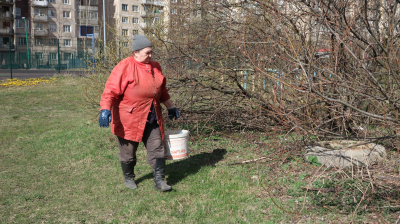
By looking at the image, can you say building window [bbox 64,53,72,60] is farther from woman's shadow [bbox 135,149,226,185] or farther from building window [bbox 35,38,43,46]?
woman's shadow [bbox 135,149,226,185]

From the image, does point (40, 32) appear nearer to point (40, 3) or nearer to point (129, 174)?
point (40, 3)

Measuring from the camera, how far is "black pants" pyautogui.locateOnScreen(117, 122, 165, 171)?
14.9 ft

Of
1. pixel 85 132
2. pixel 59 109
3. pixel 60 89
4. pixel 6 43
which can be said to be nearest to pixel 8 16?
pixel 6 43

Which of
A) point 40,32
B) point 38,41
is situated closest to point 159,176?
point 40,32

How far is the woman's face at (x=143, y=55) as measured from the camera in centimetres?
441

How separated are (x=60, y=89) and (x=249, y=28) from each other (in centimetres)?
1149

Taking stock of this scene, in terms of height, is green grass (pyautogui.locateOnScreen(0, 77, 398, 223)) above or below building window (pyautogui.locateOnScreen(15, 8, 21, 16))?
below

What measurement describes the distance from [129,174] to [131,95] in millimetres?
1022

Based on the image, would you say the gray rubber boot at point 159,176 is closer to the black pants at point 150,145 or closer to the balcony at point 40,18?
the black pants at point 150,145

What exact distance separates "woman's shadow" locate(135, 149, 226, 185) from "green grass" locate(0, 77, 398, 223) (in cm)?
1

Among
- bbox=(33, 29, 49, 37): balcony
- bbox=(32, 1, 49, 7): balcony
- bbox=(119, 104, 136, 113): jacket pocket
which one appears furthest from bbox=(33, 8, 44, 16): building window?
bbox=(119, 104, 136, 113): jacket pocket

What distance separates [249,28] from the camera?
22.0ft

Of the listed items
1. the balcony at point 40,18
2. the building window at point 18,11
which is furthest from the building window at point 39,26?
the building window at point 18,11

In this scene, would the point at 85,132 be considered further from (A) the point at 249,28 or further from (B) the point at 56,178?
(A) the point at 249,28
